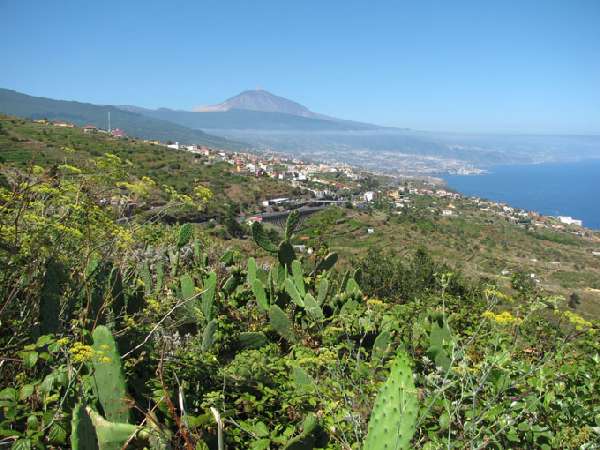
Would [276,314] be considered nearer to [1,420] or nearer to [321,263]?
[321,263]

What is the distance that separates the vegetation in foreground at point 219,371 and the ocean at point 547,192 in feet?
307

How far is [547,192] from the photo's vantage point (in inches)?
5202

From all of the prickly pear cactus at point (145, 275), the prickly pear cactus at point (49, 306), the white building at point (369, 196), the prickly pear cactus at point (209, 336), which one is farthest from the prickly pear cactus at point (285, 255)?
the white building at point (369, 196)

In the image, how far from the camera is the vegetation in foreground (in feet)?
4.64

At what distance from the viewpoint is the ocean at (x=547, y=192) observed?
101000 millimetres

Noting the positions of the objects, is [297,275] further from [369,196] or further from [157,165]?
[369,196]

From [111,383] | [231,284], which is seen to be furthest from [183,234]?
[111,383]

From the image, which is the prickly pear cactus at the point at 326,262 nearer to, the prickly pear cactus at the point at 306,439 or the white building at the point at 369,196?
the prickly pear cactus at the point at 306,439

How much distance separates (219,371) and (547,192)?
5901 inches

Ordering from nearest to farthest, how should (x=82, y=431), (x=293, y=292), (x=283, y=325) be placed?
(x=82, y=431), (x=283, y=325), (x=293, y=292)

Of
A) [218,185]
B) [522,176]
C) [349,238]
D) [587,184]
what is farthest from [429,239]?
[522,176]

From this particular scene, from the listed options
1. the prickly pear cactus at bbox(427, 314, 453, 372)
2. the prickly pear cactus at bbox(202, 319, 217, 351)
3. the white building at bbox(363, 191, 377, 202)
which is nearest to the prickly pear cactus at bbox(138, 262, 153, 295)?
the prickly pear cactus at bbox(202, 319, 217, 351)

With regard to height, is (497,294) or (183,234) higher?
(497,294)

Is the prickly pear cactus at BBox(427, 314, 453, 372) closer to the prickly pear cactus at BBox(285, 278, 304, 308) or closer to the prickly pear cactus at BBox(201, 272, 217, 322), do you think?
the prickly pear cactus at BBox(285, 278, 304, 308)
